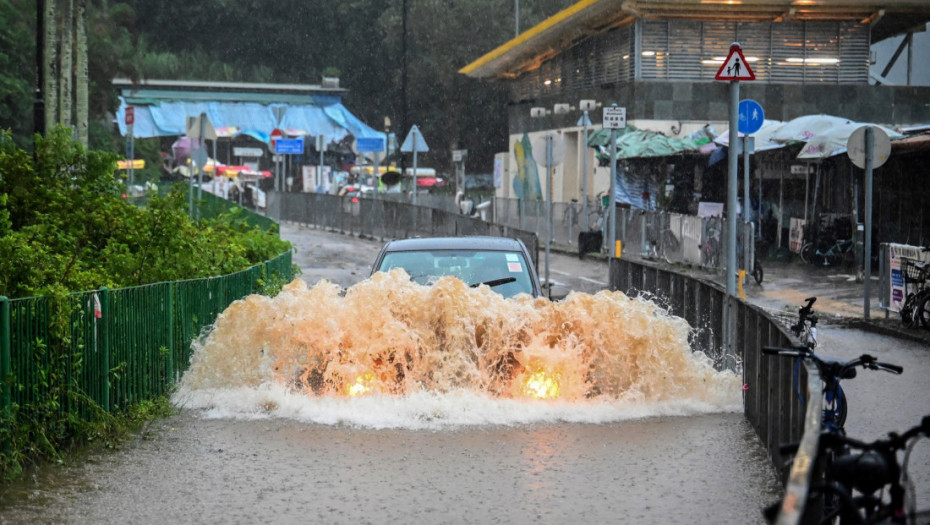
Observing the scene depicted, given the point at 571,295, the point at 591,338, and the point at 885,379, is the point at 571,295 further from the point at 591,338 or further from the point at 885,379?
the point at 885,379

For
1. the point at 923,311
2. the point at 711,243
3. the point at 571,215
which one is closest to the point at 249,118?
the point at 571,215

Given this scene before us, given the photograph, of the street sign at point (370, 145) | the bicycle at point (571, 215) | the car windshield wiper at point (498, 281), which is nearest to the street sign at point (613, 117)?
the car windshield wiper at point (498, 281)

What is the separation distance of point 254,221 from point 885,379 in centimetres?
2086

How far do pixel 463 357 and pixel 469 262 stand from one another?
1930 millimetres

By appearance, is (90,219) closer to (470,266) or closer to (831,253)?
(470,266)

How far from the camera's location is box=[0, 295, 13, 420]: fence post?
845cm

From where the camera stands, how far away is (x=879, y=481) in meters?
4.55

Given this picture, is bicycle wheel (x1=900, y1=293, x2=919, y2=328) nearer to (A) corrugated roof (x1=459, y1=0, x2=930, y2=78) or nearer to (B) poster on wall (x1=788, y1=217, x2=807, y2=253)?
(B) poster on wall (x1=788, y1=217, x2=807, y2=253)

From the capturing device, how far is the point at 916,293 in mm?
17922

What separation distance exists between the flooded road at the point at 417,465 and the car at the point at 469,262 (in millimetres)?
1800

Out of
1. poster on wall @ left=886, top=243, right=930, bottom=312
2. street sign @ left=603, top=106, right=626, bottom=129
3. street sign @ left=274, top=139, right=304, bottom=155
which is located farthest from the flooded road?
street sign @ left=274, top=139, right=304, bottom=155

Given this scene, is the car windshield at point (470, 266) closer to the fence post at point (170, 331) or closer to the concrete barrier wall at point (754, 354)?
the concrete barrier wall at point (754, 354)

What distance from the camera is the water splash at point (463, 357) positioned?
11.1 metres

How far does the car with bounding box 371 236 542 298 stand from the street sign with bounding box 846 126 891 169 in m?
8.14
